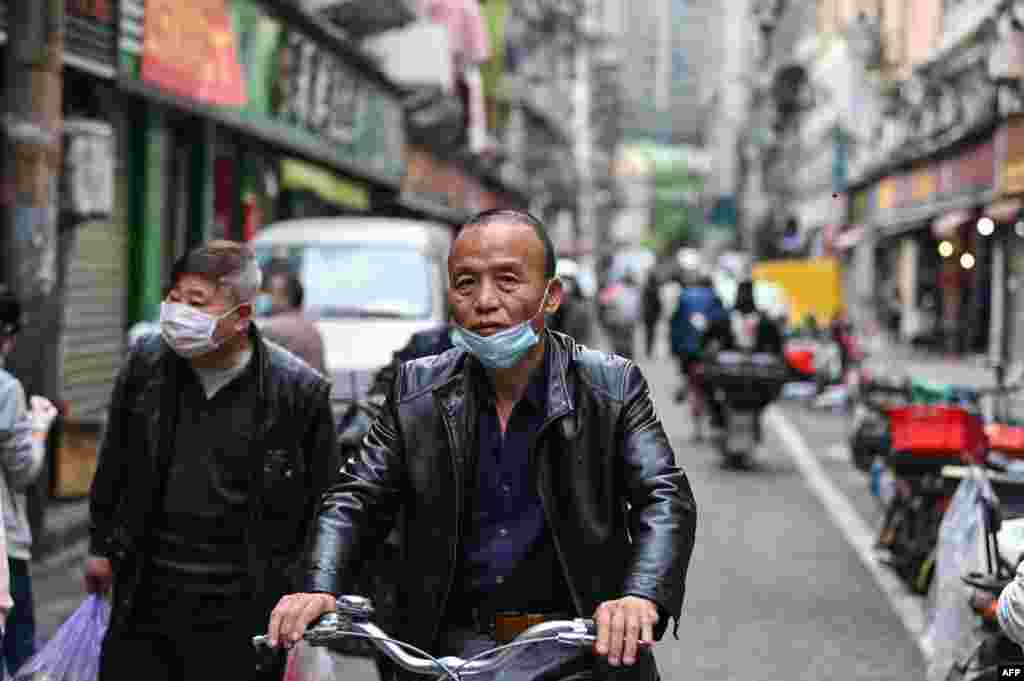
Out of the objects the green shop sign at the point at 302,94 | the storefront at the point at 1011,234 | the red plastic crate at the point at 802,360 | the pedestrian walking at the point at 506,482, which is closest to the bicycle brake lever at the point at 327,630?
the pedestrian walking at the point at 506,482

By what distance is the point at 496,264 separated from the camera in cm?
370

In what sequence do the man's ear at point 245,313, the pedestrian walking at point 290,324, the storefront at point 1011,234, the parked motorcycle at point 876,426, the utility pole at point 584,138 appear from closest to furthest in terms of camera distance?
1. the man's ear at point 245,313
2. the pedestrian walking at point 290,324
3. the parked motorcycle at point 876,426
4. the storefront at point 1011,234
5. the utility pole at point 584,138

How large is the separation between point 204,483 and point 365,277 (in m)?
8.85

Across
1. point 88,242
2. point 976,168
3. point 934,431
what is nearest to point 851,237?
point 976,168

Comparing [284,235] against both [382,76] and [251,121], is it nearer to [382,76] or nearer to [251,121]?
[251,121]

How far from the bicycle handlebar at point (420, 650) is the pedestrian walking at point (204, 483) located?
1.62 m

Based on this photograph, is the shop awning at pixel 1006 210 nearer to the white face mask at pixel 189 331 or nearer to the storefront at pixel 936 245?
the storefront at pixel 936 245

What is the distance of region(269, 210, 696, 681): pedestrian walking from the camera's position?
12.1 ft

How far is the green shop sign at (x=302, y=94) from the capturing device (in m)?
20.0

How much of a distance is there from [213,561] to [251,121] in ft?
54.2

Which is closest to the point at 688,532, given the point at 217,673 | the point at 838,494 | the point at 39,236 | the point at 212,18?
the point at 217,673

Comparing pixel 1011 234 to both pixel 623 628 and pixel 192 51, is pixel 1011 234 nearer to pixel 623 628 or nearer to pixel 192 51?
pixel 192 51

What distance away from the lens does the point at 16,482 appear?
19.8ft

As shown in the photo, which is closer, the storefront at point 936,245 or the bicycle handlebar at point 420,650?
the bicycle handlebar at point 420,650
